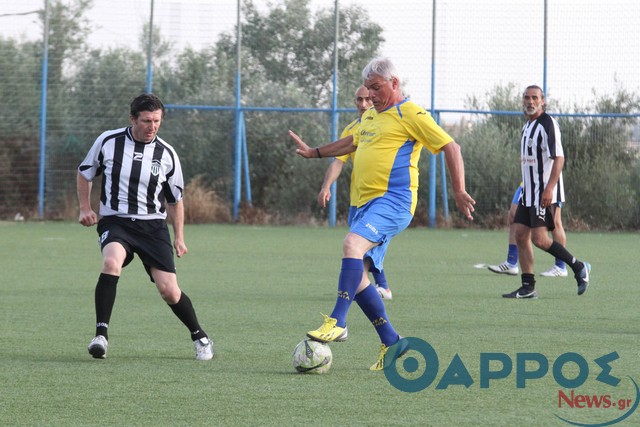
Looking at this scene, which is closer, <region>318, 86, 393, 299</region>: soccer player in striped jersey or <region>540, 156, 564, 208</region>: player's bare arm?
<region>318, 86, 393, 299</region>: soccer player in striped jersey

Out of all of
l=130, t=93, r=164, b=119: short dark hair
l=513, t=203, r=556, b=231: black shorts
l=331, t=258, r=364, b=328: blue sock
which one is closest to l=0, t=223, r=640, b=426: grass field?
l=331, t=258, r=364, b=328: blue sock

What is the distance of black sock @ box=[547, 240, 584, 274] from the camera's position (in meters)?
10.6

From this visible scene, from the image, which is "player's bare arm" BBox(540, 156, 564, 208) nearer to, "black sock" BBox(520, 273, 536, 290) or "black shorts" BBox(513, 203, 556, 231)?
"black shorts" BBox(513, 203, 556, 231)

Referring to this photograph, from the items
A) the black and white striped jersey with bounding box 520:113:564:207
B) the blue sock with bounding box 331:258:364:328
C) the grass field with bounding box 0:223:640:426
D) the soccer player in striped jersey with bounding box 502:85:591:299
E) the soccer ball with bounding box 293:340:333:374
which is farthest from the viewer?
the black and white striped jersey with bounding box 520:113:564:207

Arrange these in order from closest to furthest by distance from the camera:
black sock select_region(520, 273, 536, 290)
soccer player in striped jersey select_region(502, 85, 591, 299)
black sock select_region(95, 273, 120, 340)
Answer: black sock select_region(95, 273, 120, 340), black sock select_region(520, 273, 536, 290), soccer player in striped jersey select_region(502, 85, 591, 299)

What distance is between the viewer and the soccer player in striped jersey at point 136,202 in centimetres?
670

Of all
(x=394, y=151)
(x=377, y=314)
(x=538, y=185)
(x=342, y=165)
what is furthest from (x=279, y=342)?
(x=538, y=185)

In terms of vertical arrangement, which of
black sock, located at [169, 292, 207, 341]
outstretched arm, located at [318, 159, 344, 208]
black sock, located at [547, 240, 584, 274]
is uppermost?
outstretched arm, located at [318, 159, 344, 208]

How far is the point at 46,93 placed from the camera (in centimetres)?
2472

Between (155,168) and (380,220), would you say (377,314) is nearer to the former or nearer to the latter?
(380,220)

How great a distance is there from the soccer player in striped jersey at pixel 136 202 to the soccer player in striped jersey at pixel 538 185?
4.33 metres

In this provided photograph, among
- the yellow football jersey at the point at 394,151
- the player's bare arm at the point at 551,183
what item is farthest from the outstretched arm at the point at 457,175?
the player's bare arm at the point at 551,183

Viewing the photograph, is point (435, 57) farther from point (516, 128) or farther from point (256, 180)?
point (256, 180)

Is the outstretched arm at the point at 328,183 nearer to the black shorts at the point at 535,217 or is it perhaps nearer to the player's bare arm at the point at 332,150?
the player's bare arm at the point at 332,150
